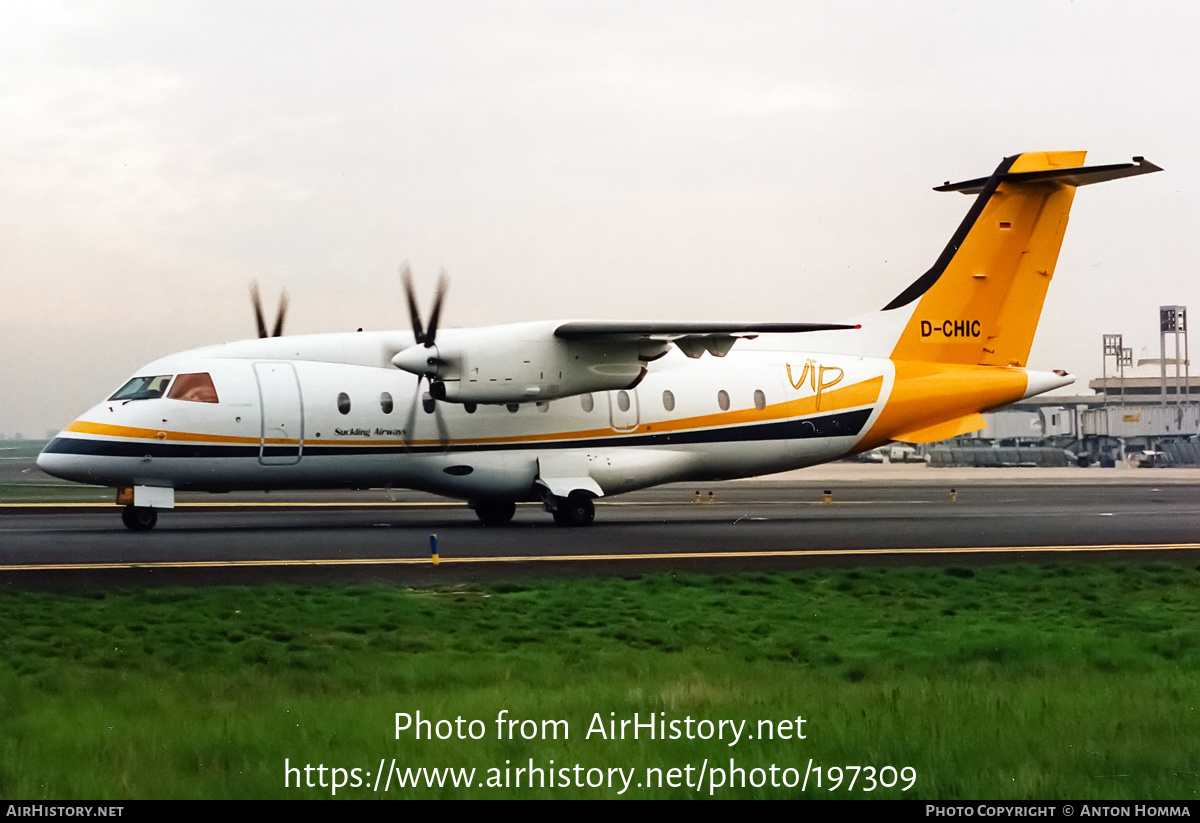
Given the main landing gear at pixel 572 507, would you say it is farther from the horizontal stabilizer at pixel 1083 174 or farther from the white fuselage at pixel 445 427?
the horizontal stabilizer at pixel 1083 174

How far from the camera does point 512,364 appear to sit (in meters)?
23.3

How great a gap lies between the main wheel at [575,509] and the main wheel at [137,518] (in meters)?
8.02

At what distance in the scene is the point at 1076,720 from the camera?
862 cm

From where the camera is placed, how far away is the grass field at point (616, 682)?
733 centimetres

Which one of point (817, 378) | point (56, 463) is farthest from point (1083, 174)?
point (56, 463)

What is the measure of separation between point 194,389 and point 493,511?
6.83 metres

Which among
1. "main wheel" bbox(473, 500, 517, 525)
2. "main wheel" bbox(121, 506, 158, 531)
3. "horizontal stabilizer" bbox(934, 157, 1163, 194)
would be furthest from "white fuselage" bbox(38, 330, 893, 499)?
"horizontal stabilizer" bbox(934, 157, 1163, 194)

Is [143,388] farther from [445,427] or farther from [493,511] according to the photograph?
[493,511]

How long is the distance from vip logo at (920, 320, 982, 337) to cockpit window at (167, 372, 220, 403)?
621 inches

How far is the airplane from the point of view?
907 inches

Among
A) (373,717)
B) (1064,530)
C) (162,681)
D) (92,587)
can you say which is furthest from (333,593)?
(1064,530)

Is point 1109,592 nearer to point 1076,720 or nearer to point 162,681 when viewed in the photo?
point 1076,720
